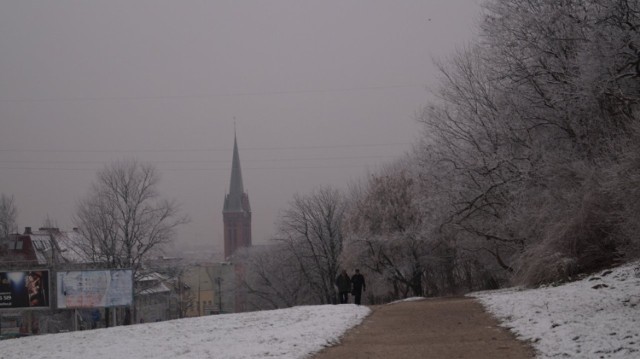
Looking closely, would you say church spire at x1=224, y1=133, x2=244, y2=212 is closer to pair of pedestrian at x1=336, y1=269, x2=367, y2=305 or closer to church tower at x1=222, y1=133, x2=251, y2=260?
church tower at x1=222, y1=133, x2=251, y2=260

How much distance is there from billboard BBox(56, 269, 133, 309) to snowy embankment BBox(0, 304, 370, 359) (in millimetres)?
17524

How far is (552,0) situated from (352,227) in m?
29.4

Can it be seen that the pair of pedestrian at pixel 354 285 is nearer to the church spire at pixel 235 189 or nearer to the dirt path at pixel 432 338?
the dirt path at pixel 432 338

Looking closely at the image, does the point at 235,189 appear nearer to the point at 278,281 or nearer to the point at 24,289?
the point at 278,281

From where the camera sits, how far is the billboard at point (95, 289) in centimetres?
3825

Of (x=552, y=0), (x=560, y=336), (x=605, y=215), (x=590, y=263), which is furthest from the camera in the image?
(x=552, y=0)

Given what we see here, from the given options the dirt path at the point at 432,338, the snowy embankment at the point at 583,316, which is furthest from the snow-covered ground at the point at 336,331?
the dirt path at the point at 432,338

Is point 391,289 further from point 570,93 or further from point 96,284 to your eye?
point 570,93

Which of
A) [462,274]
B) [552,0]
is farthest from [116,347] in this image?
[462,274]

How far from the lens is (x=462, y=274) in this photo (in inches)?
1850

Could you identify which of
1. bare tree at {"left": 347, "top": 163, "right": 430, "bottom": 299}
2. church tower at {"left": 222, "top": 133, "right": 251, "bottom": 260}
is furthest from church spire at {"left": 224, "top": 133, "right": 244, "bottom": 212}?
bare tree at {"left": 347, "top": 163, "right": 430, "bottom": 299}

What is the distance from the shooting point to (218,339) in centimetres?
1500

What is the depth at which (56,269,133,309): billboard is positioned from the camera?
3825 cm

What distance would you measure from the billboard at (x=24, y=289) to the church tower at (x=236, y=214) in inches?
2330
